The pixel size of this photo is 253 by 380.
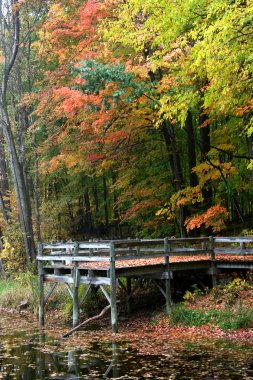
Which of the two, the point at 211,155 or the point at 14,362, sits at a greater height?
the point at 211,155

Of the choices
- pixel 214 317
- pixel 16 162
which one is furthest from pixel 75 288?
pixel 16 162

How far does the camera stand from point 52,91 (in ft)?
75.1

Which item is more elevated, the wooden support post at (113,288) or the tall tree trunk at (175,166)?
the tall tree trunk at (175,166)

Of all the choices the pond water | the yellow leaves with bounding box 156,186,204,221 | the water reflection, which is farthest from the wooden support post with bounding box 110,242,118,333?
the yellow leaves with bounding box 156,186,204,221

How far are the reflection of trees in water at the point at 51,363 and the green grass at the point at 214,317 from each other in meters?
2.50

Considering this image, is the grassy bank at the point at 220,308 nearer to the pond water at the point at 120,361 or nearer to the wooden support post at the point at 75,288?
the pond water at the point at 120,361

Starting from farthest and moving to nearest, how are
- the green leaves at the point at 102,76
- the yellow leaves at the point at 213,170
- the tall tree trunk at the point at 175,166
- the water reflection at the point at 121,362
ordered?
1. the tall tree trunk at the point at 175,166
2. the yellow leaves at the point at 213,170
3. the green leaves at the point at 102,76
4. the water reflection at the point at 121,362

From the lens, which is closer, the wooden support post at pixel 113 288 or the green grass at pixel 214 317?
the green grass at pixel 214 317

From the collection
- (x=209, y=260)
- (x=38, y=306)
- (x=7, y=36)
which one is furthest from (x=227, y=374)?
(x=7, y=36)

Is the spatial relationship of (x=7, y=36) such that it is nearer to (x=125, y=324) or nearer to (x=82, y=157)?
(x=82, y=157)

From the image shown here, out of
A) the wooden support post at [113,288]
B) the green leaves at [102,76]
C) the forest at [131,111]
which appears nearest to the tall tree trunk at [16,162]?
the forest at [131,111]

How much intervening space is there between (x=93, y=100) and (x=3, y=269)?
451 inches

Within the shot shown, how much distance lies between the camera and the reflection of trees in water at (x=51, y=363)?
31.6ft

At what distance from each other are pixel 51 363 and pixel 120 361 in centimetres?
154
